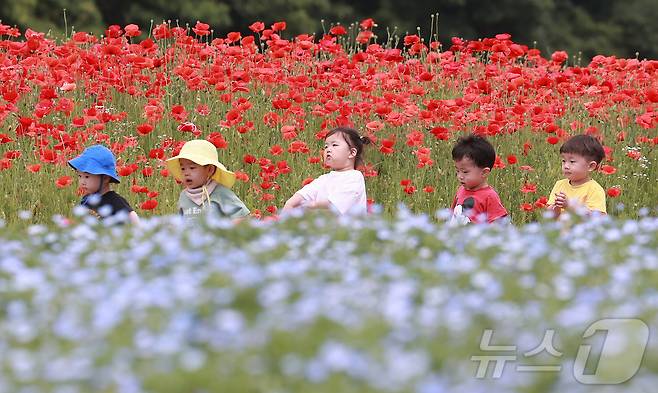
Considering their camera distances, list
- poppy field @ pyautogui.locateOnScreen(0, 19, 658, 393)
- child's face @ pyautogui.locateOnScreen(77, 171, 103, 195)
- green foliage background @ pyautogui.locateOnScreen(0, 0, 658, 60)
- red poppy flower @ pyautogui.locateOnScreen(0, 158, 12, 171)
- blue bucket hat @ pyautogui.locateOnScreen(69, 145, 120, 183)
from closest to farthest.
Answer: poppy field @ pyautogui.locateOnScreen(0, 19, 658, 393), blue bucket hat @ pyautogui.locateOnScreen(69, 145, 120, 183), child's face @ pyautogui.locateOnScreen(77, 171, 103, 195), red poppy flower @ pyautogui.locateOnScreen(0, 158, 12, 171), green foliage background @ pyautogui.locateOnScreen(0, 0, 658, 60)

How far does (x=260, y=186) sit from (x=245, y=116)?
119 cm

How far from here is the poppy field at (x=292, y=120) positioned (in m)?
8.06

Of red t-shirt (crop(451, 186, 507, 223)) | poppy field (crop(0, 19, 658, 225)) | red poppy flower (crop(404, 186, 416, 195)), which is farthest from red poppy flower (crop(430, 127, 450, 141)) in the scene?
red t-shirt (crop(451, 186, 507, 223))

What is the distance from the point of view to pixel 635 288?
3877 mm

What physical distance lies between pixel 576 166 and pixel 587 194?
170 mm

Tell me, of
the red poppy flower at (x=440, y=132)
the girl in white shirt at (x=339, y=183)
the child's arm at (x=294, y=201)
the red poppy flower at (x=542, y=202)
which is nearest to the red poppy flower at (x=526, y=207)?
the red poppy flower at (x=542, y=202)

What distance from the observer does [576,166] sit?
717 cm

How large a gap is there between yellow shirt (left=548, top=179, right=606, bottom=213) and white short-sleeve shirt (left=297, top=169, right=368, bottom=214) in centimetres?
113

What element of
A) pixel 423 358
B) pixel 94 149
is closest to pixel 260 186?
pixel 94 149

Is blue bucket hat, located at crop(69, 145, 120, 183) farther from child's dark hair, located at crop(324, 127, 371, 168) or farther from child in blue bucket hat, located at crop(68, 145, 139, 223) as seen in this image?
child's dark hair, located at crop(324, 127, 371, 168)

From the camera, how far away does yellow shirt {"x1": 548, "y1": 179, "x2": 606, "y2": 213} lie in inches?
279

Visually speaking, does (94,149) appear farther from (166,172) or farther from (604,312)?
(604,312)

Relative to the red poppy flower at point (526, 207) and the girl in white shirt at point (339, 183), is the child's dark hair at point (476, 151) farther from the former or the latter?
the red poppy flower at point (526, 207)

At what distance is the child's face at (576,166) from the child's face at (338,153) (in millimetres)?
1213
